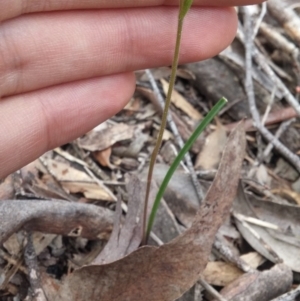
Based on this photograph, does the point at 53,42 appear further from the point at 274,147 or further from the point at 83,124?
the point at 274,147

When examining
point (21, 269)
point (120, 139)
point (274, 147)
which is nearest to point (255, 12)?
point (274, 147)

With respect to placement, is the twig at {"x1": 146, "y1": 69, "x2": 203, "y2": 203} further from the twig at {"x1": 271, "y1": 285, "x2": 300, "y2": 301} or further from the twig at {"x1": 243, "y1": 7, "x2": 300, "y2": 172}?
the twig at {"x1": 271, "y1": 285, "x2": 300, "y2": 301}

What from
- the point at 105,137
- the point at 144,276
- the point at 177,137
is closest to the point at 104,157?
the point at 105,137

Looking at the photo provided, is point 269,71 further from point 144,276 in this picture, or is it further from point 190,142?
point 144,276

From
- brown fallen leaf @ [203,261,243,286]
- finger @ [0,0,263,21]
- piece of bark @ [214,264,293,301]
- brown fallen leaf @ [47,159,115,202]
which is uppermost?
finger @ [0,0,263,21]

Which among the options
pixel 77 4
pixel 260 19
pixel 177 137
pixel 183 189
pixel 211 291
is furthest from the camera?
pixel 260 19

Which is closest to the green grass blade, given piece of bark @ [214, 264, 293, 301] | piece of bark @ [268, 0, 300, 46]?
piece of bark @ [214, 264, 293, 301]

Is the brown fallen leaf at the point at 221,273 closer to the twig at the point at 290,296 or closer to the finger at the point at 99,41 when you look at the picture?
the twig at the point at 290,296
